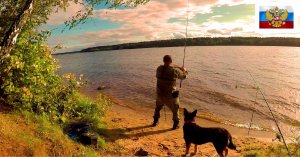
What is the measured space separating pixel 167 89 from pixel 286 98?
13.1m

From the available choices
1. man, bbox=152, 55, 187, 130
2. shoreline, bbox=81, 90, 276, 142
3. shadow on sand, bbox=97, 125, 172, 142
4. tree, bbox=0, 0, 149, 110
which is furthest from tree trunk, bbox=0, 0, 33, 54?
shoreline, bbox=81, 90, 276, 142

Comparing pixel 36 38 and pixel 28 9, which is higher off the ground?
pixel 28 9

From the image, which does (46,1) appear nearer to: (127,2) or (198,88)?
(127,2)

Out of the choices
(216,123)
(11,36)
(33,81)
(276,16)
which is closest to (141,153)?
(33,81)

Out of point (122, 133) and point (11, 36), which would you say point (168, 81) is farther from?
point (11, 36)

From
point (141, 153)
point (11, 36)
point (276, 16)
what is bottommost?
point (141, 153)

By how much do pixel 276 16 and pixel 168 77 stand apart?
37.9 feet

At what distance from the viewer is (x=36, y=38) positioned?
9.38 m

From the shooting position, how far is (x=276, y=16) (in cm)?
1886

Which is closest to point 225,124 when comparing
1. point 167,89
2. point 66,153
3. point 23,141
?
point 167,89

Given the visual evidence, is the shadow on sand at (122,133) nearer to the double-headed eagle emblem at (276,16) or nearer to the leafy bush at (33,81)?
the leafy bush at (33,81)

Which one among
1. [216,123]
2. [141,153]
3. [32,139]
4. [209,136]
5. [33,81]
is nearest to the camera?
[32,139]

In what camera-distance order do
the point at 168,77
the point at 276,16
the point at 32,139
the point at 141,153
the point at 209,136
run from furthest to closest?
the point at 276,16, the point at 168,77, the point at 141,153, the point at 209,136, the point at 32,139

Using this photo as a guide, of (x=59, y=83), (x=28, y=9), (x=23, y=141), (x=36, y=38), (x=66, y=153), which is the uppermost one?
(x=28, y=9)
